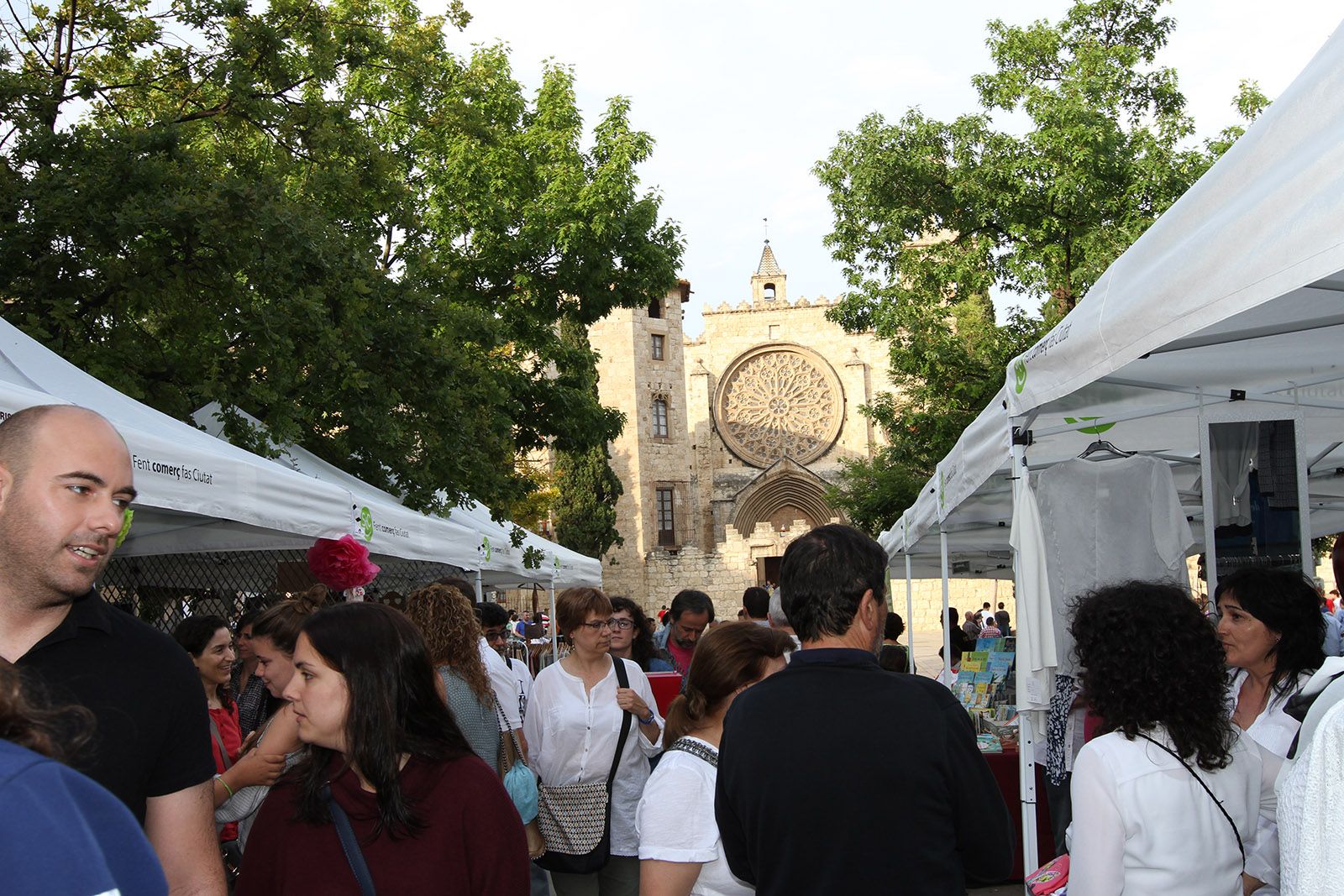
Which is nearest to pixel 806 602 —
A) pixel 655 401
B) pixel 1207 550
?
pixel 1207 550

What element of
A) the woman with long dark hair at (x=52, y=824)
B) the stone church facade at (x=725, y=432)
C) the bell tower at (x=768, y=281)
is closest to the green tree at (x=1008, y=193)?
the woman with long dark hair at (x=52, y=824)

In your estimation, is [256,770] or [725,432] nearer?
[256,770]

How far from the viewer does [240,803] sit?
3162 millimetres

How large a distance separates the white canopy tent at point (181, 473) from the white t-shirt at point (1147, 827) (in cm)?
294

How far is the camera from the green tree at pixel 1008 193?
15.5m

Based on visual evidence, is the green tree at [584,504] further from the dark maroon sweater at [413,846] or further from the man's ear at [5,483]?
the man's ear at [5,483]

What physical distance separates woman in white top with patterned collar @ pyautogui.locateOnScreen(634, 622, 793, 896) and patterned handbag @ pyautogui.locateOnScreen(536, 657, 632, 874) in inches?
46.6

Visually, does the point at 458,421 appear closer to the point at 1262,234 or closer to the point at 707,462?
the point at 1262,234

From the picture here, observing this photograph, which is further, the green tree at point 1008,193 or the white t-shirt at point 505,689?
the green tree at point 1008,193

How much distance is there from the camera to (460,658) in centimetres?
431

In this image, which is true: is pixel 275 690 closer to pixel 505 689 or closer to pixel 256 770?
pixel 256 770

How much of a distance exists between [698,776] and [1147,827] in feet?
3.33

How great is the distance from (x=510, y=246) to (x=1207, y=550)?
12.9 meters

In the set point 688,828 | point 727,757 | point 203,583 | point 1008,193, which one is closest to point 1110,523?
point 688,828
